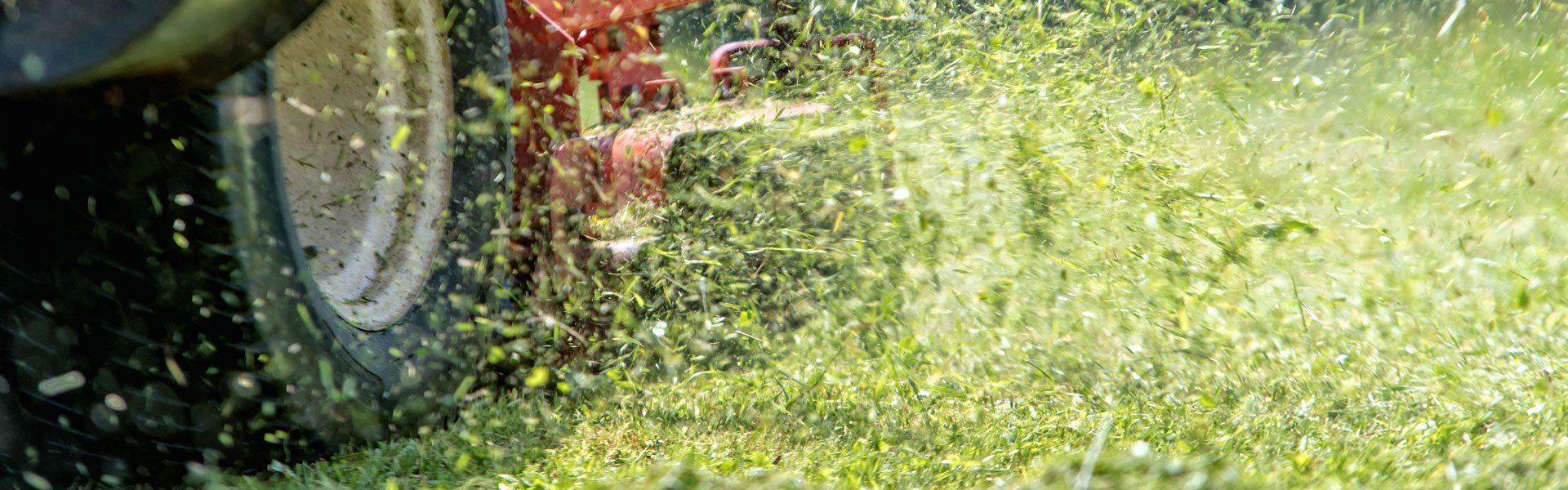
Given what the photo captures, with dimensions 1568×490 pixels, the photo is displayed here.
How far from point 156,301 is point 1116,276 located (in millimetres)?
1677

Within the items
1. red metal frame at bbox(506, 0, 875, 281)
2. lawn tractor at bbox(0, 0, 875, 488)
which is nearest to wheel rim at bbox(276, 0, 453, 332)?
lawn tractor at bbox(0, 0, 875, 488)

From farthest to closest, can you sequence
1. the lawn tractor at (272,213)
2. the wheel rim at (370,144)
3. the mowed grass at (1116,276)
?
1. the wheel rim at (370,144)
2. the mowed grass at (1116,276)
3. the lawn tractor at (272,213)

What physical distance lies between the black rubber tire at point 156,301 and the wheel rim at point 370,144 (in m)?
0.27

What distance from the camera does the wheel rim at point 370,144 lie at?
2059mm

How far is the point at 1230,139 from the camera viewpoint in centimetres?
251

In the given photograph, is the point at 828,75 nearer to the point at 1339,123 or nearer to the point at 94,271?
the point at 1339,123

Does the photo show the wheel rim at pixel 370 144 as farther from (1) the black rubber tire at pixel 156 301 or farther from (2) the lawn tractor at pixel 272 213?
(1) the black rubber tire at pixel 156 301

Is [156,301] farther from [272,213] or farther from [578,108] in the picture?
[578,108]

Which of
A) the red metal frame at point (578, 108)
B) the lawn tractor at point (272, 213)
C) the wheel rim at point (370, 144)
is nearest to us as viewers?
the lawn tractor at point (272, 213)

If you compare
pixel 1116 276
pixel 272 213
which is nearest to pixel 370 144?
pixel 272 213

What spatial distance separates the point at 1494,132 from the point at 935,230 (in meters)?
1.13

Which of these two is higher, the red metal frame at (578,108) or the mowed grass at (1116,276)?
the red metal frame at (578,108)

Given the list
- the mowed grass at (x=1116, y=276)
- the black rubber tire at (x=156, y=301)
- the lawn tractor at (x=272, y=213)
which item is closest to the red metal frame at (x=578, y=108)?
the lawn tractor at (x=272, y=213)

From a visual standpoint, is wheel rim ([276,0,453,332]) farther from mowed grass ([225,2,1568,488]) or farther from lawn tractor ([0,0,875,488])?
mowed grass ([225,2,1568,488])
